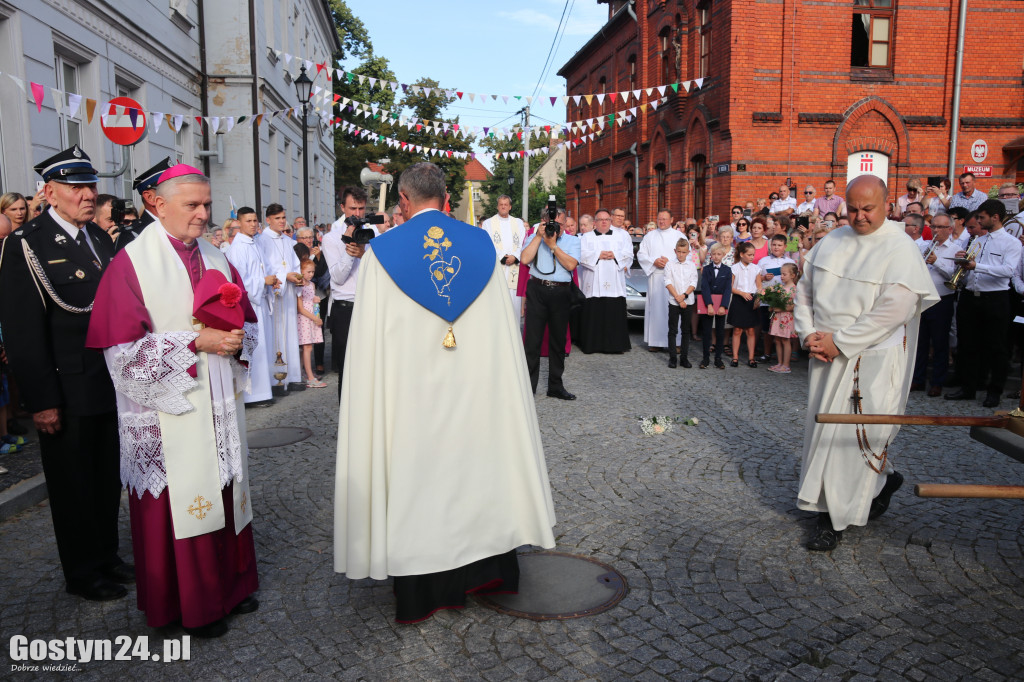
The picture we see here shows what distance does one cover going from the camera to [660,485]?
5.66 meters

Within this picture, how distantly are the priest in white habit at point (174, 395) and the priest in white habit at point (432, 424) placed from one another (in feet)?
1.84

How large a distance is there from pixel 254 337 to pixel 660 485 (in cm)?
315

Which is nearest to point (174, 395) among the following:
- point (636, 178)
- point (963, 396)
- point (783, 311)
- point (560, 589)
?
point (560, 589)

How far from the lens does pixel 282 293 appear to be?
934 cm

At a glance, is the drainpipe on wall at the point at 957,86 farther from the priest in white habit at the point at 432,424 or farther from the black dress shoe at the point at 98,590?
the black dress shoe at the point at 98,590

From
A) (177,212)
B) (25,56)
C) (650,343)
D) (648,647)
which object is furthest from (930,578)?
(25,56)

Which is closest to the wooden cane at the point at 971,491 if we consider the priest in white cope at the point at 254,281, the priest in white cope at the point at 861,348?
the priest in white cope at the point at 861,348

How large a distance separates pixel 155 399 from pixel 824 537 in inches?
144

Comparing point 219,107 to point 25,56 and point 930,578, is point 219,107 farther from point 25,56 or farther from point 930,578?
point 930,578

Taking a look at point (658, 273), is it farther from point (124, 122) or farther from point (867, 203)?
point (867, 203)

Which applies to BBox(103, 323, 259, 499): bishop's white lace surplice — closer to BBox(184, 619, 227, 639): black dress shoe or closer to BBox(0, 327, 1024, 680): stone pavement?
BBox(184, 619, 227, 639): black dress shoe

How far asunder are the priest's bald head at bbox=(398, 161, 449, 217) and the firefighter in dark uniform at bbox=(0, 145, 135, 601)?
1.80 m

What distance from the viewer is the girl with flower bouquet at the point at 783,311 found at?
33.8ft

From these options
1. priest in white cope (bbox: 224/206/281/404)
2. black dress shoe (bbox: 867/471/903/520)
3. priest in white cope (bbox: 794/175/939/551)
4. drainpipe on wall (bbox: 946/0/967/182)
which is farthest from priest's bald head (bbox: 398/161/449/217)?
drainpipe on wall (bbox: 946/0/967/182)
